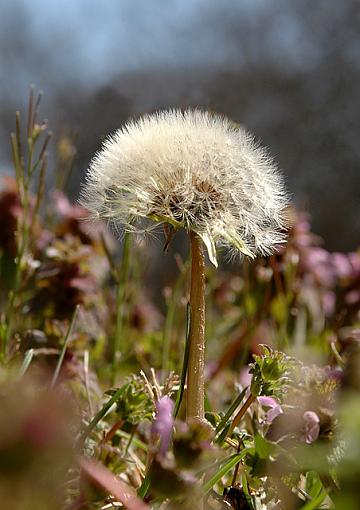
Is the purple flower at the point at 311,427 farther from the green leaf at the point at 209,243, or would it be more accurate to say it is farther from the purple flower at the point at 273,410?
the green leaf at the point at 209,243

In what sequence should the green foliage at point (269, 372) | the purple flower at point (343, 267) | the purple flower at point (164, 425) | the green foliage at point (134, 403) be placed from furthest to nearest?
the purple flower at point (343, 267)
the green foliage at point (134, 403)
the green foliage at point (269, 372)
the purple flower at point (164, 425)

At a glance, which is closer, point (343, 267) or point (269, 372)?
point (269, 372)

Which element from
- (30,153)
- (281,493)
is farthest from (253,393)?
(30,153)

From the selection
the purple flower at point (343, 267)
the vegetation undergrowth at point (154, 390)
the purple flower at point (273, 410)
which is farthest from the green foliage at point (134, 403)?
the purple flower at point (343, 267)

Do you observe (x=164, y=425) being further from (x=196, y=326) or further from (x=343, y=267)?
(x=343, y=267)

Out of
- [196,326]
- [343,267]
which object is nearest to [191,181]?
[196,326]

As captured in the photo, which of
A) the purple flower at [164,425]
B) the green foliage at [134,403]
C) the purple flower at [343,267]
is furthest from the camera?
the purple flower at [343,267]

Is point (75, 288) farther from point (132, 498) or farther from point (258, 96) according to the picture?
point (258, 96)
